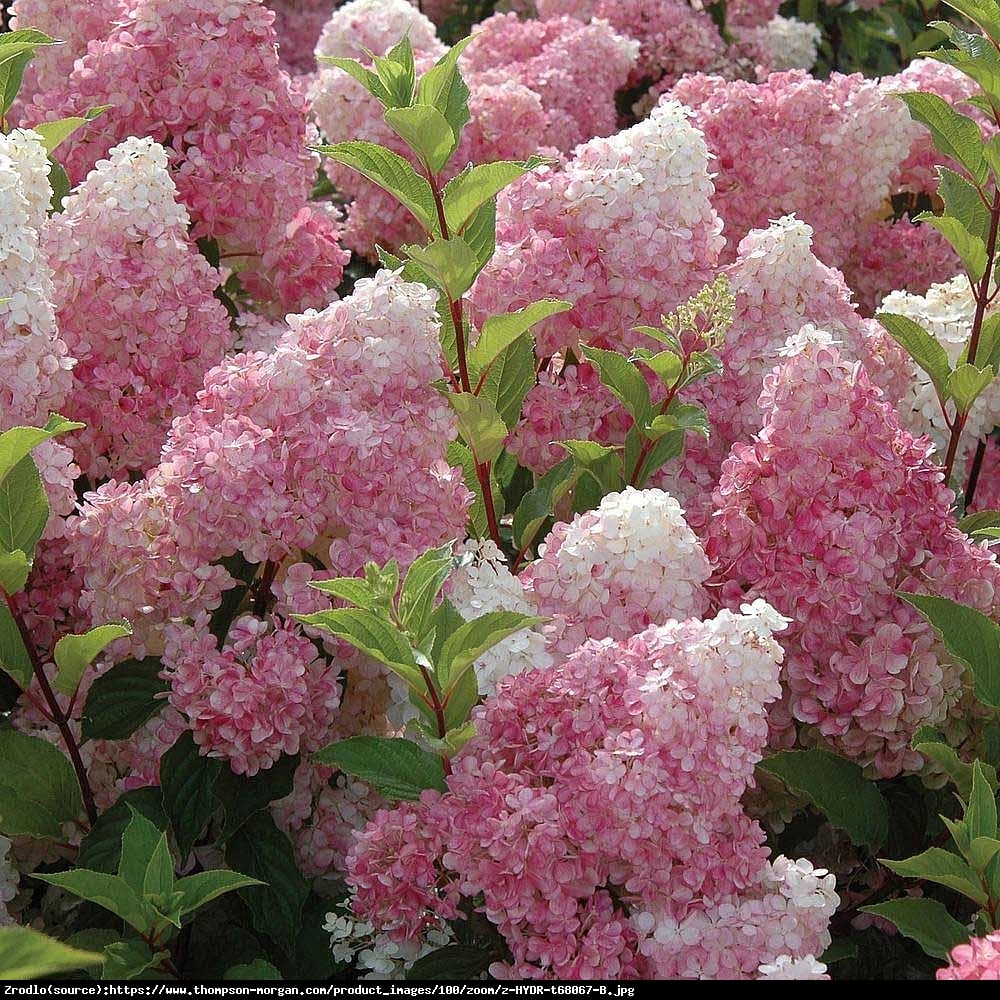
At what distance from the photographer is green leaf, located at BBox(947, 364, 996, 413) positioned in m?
1.37

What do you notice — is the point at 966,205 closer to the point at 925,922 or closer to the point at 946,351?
the point at 946,351

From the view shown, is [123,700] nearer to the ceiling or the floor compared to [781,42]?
nearer to the ceiling

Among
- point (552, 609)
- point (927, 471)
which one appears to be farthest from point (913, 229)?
point (552, 609)

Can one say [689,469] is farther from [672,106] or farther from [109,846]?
Answer: [109,846]

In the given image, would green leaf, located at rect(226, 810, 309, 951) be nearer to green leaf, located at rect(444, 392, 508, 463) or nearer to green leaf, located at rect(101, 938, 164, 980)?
green leaf, located at rect(101, 938, 164, 980)

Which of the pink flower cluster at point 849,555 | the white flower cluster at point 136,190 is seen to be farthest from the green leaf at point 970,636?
the white flower cluster at point 136,190

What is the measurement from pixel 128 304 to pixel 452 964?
2.47 ft

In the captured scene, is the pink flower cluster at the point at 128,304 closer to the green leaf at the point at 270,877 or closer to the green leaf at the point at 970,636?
the green leaf at the point at 270,877

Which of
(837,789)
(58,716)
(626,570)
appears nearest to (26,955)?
(58,716)

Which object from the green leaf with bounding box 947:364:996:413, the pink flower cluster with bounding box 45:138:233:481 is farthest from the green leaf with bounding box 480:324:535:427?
the green leaf with bounding box 947:364:996:413

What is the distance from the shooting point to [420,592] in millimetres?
1052

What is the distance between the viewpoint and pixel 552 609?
1.22m

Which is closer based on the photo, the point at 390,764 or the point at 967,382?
the point at 390,764

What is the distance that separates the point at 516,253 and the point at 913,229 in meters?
0.76
